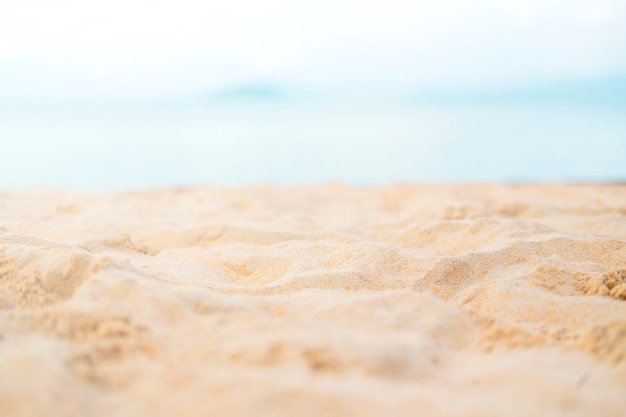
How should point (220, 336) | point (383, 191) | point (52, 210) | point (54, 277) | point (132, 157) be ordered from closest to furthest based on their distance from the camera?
point (220, 336)
point (54, 277)
point (52, 210)
point (383, 191)
point (132, 157)

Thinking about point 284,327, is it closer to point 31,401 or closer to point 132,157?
point 31,401

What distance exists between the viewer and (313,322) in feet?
4.14

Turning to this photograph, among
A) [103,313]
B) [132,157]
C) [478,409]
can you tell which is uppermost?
[132,157]

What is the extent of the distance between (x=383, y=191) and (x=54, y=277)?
2.82m

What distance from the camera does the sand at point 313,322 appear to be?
0.96 metres

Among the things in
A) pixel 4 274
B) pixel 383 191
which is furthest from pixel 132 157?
pixel 4 274

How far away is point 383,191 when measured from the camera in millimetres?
3938

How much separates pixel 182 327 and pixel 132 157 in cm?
1204

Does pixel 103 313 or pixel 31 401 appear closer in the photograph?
pixel 31 401

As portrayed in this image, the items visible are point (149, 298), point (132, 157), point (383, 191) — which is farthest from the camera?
point (132, 157)

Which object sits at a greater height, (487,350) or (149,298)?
(149,298)

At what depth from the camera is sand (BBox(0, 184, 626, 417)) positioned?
958 millimetres

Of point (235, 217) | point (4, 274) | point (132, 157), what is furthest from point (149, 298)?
point (132, 157)

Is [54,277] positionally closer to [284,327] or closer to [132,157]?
[284,327]
